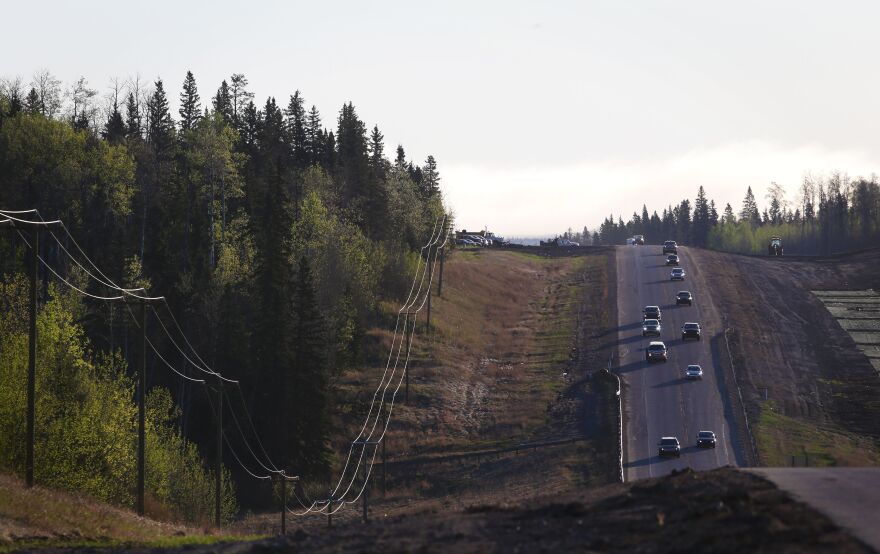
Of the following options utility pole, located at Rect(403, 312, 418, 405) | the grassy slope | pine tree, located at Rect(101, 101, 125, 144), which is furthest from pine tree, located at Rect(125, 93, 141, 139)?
the grassy slope

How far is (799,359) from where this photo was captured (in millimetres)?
107938

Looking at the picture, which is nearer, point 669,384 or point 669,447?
point 669,447

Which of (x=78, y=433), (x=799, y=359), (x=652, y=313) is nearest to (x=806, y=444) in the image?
(x=799, y=359)

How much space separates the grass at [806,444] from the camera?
76.6 metres

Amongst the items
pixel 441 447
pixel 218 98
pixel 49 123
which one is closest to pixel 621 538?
pixel 441 447

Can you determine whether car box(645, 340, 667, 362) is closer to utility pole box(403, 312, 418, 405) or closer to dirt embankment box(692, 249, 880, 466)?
dirt embankment box(692, 249, 880, 466)

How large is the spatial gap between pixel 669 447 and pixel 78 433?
38.9 meters

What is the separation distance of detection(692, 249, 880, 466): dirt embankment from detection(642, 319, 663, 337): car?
22.3ft

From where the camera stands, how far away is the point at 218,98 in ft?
568

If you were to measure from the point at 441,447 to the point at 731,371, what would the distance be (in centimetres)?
2820

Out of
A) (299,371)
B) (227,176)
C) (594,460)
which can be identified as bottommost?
(594,460)

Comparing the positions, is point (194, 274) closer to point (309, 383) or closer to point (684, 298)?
point (309, 383)

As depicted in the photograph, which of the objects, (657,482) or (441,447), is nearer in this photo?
(657,482)

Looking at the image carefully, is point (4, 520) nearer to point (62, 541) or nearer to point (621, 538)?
point (62, 541)
